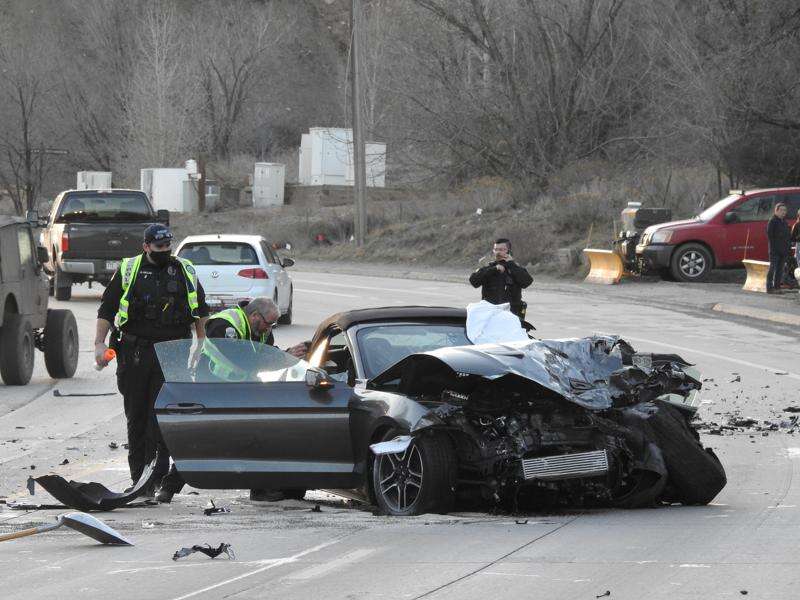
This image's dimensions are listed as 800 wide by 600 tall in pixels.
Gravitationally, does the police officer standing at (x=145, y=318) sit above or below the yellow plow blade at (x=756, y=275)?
above

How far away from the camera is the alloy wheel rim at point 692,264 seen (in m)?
33.0

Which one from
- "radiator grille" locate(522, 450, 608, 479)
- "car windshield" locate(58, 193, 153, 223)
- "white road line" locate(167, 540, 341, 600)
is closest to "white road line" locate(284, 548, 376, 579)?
"white road line" locate(167, 540, 341, 600)

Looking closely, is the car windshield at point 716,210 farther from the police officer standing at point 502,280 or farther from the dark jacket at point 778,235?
the police officer standing at point 502,280

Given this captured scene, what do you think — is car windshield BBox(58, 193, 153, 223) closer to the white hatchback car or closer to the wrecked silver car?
the white hatchback car

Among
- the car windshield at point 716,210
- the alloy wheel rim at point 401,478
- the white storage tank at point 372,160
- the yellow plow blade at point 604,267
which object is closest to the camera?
the alloy wheel rim at point 401,478

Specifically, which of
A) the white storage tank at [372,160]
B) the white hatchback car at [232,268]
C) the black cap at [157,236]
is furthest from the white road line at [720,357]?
the white storage tank at [372,160]

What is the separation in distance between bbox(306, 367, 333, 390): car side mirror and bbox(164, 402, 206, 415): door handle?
679 millimetres

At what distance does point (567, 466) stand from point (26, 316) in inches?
418

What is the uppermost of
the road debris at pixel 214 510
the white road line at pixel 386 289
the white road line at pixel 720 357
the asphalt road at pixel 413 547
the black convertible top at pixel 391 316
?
the black convertible top at pixel 391 316

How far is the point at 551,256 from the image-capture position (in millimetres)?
39438

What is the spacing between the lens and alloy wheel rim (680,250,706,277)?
108ft

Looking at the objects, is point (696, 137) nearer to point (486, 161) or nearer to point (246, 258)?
point (486, 161)

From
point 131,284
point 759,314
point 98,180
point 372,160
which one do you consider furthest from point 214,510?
point 98,180

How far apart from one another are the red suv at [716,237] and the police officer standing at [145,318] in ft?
76.7
